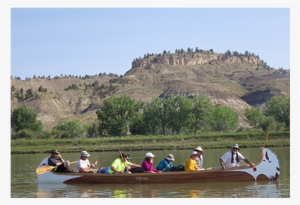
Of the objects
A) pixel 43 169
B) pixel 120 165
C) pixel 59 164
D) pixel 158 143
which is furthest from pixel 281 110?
pixel 43 169

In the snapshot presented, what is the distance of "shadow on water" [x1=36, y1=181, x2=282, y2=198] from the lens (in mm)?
20594

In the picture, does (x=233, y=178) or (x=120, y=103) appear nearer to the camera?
(x=233, y=178)

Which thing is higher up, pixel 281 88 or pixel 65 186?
pixel 281 88

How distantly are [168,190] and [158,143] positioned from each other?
44028mm

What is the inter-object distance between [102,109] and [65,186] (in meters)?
67.8

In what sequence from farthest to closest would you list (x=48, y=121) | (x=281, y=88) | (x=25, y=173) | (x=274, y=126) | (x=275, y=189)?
(x=281, y=88)
(x=48, y=121)
(x=274, y=126)
(x=25, y=173)
(x=275, y=189)

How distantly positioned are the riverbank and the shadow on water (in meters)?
35.0

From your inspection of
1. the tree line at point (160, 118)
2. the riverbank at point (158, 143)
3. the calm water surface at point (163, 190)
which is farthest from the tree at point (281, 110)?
the calm water surface at point (163, 190)

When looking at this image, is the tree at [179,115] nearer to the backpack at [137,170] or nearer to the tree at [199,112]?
the tree at [199,112]

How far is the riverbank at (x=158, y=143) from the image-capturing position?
200 feet

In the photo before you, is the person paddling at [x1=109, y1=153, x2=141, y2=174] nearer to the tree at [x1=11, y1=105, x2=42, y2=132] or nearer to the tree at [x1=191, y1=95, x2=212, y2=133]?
the tree at [x1=191, y1=95, x2=212, y2=133]

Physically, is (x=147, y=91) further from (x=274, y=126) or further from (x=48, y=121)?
(x=274, y=126)

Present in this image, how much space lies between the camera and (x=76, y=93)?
7795 inches

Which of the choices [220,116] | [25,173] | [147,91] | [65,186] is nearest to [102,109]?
[220,116]
